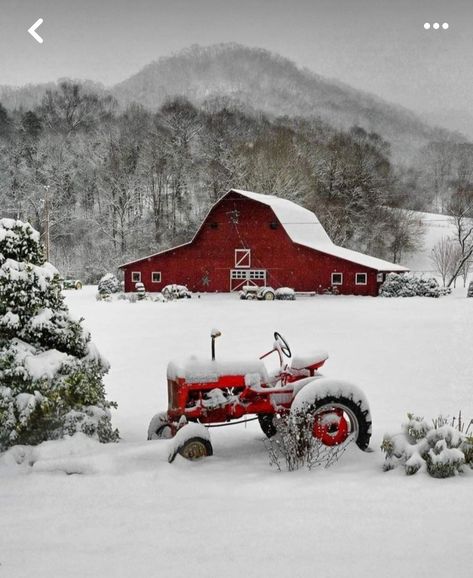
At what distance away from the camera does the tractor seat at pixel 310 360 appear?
17.6 ft

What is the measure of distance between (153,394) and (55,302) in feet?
11.4

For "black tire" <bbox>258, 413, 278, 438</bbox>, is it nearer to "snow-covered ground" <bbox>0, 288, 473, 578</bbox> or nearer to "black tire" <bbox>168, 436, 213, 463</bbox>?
"snow-covered ground" <bbox>0, 288, 473, 578</bbox>

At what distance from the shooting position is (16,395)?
452 cm

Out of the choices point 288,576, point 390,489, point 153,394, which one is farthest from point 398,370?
point 288,576

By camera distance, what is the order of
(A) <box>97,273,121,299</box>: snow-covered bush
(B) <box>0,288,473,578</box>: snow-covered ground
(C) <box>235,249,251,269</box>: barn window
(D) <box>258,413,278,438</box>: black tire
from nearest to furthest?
(B) <box>0,288,473,578</box>: snow-covered ground, (D) <box>258,413,278,438</box>: black tire, (A) <box>97,273,121,299</box>: snow-covered bush, (C) <box>235,249,251,269</box>: barn window

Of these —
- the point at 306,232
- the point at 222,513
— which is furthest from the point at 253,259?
the point at 222,513

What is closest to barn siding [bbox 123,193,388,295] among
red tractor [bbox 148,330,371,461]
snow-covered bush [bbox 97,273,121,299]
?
snow-covered bush [bbox 97,273,121,299]

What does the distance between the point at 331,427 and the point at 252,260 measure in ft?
91.8

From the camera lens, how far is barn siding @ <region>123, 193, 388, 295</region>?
31.7m

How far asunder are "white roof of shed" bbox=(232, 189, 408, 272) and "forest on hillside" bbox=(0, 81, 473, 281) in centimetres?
1026

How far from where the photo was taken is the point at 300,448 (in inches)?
178

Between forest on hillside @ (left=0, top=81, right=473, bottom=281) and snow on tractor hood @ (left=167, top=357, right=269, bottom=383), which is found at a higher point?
forest on hillside @ (left=0, top=81, right=473, bottom=281)

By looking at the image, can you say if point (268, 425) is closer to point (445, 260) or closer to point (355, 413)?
point (355, 413)

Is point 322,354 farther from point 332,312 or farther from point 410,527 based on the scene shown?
point 332,312
